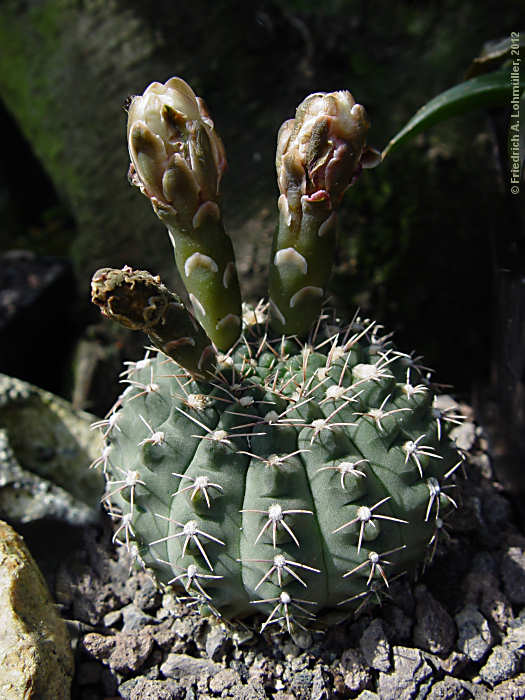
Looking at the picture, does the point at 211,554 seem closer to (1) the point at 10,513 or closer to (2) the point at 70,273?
(1) the point at 10,513

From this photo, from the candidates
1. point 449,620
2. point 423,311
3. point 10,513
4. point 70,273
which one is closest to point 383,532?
point 449,620

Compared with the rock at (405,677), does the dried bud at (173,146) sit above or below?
above

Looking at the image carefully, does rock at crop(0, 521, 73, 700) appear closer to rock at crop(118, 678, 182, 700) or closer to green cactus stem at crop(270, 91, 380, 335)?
rock at crop(118, 678, 182, 700)

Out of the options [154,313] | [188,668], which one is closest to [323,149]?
[154,313]

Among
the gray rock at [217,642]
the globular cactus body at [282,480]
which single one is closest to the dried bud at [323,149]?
the globular cactus body at [282,480]

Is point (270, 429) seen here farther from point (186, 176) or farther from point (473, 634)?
point (473, 634)

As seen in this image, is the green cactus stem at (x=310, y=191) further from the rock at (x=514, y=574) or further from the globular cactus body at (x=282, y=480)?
the rock at (x=514, y=574)

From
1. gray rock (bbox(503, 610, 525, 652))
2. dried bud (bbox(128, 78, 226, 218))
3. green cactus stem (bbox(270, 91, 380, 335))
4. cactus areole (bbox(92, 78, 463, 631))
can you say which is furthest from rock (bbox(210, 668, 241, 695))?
dried bud (bbox(128, 78, 226, 218))
